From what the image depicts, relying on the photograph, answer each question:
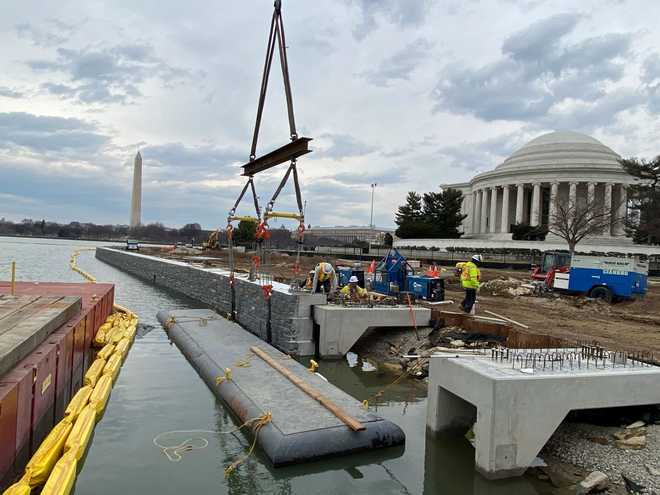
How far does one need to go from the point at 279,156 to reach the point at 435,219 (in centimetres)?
6269

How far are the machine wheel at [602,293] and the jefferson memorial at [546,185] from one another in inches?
1526

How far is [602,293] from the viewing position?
22312 mm

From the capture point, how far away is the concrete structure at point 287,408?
793 centimetres

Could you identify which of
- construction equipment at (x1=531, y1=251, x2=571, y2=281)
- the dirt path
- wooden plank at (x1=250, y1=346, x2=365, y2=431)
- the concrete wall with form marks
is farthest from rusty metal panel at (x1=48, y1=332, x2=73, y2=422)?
construction equipment at (x1=531, y1=251, x2=571, y2=281)

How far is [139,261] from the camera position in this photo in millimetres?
50625

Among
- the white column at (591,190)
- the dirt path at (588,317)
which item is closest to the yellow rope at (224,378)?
the dirt path at (588,317)

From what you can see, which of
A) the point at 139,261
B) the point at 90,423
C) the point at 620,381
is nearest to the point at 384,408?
the point at 620,381

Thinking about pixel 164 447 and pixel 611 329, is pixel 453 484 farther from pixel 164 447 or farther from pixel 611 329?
pixel 611 329

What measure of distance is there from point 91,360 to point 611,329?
51.4 feet

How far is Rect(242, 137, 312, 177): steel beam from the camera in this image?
1286cm

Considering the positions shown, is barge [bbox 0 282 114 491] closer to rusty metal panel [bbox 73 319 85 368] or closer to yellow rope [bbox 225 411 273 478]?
rusty metal panel [bbox 73 319 85 368]

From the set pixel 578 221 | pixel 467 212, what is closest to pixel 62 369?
pixel 578 221

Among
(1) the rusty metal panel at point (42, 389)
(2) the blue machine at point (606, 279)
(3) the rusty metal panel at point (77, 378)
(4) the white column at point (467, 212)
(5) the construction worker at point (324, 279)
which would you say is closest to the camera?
(1) the rusty metal panel at point (42, 389)

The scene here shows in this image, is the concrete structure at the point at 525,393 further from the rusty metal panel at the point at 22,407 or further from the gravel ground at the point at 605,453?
the rusty metal panel at the point at 22,407
